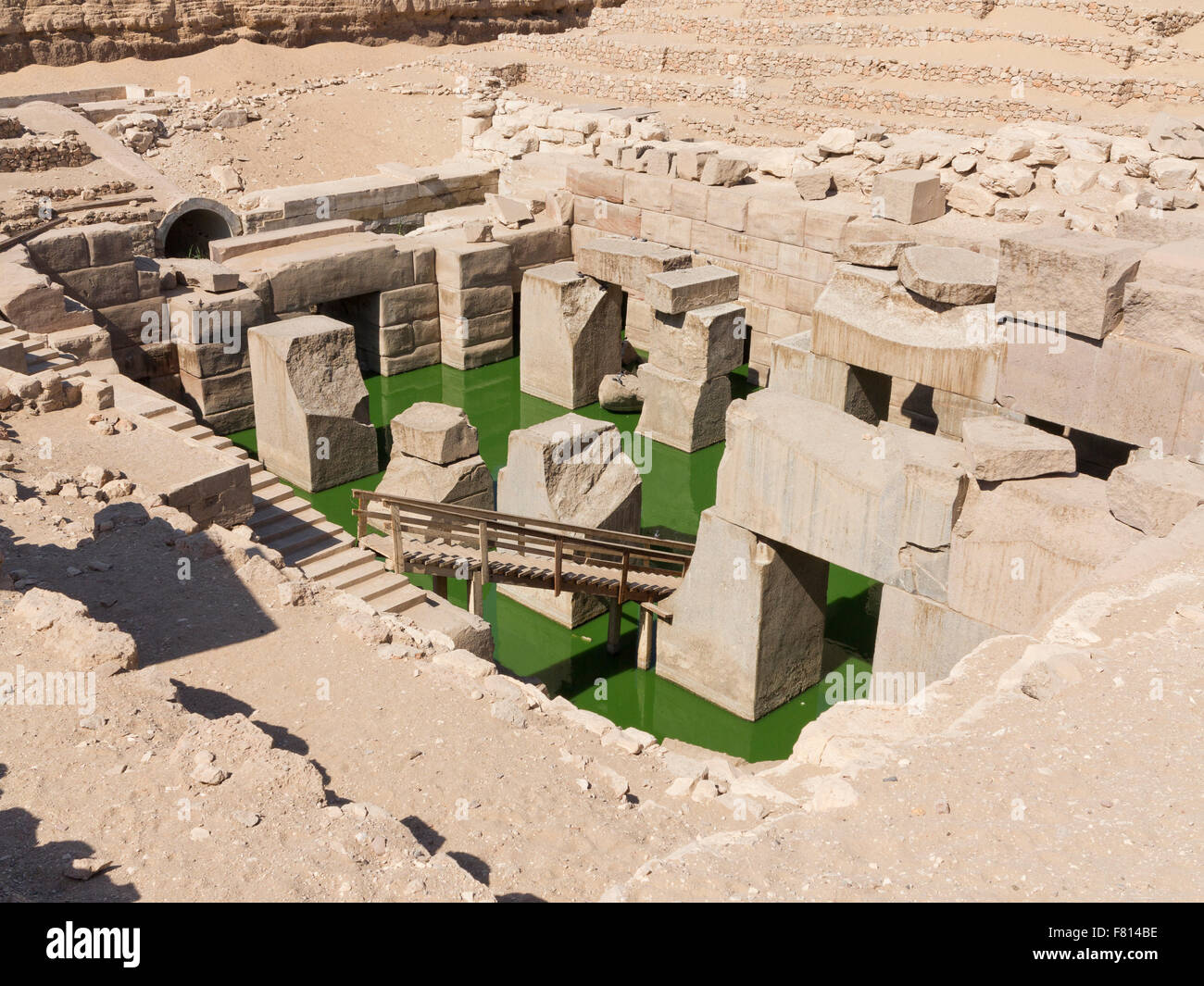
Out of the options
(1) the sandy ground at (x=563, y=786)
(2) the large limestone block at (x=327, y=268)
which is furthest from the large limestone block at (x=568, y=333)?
(1) the sandy ground at (x=563, y=786)

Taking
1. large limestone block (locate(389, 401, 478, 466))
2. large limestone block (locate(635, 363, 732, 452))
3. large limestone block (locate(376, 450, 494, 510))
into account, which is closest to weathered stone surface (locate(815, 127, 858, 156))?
large limestone block (locate(635, 363, 732, 452))

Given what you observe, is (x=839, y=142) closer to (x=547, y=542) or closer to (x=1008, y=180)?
(x=1008, y=180)

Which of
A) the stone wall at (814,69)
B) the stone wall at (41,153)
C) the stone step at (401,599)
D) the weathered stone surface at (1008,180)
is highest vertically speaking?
the stone wall at (814,69)

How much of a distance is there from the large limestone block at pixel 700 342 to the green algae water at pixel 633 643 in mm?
836

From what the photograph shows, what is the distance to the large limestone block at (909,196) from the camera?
11250 millimetres

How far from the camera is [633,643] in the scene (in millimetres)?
9227

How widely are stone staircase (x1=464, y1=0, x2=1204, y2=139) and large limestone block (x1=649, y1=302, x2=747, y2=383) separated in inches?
256

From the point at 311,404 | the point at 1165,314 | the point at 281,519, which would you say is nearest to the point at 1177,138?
the point at 1165,314

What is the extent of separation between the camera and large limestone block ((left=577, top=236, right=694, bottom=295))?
12406 mm

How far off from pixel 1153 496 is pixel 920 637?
151 cm

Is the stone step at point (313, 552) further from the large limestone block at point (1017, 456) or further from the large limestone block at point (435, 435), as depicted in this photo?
the large limestone block at point (1017, 456)

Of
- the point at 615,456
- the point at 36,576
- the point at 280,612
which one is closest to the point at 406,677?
the point at 280,612

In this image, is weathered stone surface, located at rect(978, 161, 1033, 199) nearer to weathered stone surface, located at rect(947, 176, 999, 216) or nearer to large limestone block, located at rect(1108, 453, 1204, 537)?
weathered stone surface, located at rect(947, 176, 999, 216)

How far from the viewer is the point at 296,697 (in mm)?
6156
